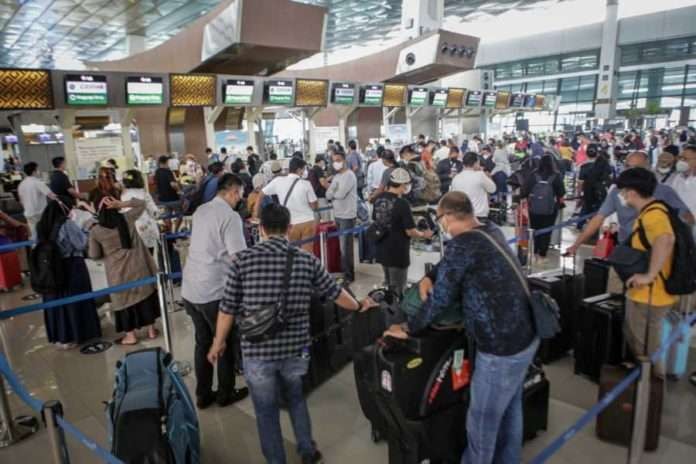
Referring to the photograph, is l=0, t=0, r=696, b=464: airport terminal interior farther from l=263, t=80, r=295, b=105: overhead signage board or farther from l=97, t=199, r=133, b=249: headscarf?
l=263, t=80, r=295, b=105: overhead signage board

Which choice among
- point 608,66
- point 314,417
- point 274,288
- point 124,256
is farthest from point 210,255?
point 608,66

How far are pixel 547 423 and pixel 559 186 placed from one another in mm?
4299

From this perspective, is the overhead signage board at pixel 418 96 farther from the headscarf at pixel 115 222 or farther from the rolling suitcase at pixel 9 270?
the headscarf at pixel 115 222

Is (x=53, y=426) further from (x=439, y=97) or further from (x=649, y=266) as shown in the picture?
(x=439, y=97)

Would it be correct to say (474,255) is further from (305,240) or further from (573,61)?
(573,61)

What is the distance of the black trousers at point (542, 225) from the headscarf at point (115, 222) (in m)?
5.22

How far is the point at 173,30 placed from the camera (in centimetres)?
2684

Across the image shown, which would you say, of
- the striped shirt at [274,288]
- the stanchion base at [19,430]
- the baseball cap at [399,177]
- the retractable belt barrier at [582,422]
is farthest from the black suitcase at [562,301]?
the stanchion base at [19,430]

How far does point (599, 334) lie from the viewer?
11.4 feet

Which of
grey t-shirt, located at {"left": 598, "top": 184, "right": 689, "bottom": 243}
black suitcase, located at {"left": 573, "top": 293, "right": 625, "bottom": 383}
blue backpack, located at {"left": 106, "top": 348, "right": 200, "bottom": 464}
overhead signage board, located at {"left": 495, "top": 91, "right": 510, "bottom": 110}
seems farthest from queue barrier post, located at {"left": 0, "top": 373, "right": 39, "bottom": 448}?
overhead signage board, located at {"left": 495, "top": 91, "right": 510, "bottom": 110}

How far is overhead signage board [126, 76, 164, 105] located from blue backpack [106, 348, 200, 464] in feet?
28.1

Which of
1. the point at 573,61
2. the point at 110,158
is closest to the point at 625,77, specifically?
the point at 573,61

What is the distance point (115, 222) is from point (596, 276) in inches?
169

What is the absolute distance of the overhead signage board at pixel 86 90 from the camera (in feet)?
29.7
